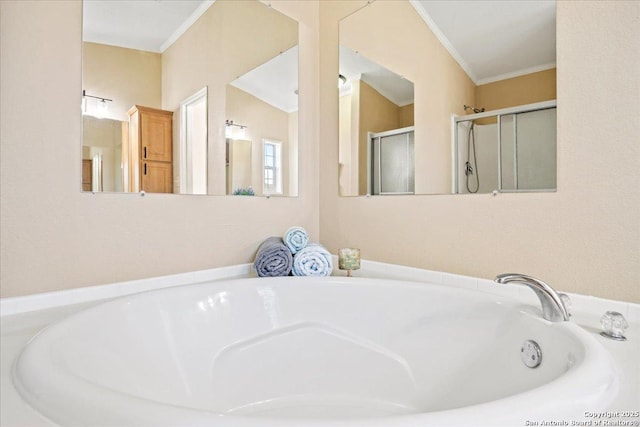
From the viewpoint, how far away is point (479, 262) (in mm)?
1240

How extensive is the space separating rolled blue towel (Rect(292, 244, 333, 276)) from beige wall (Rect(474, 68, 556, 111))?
89 cm

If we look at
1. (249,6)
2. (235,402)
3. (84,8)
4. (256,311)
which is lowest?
(235,402)

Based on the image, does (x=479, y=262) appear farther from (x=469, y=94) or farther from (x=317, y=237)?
(x=317, y=237)

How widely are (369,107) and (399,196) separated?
1.67 feet

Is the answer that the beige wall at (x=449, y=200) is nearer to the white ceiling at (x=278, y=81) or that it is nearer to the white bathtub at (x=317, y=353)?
the white bathtub at (x=317, y=353)

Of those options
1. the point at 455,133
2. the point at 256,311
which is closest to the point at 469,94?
the point at 455,133

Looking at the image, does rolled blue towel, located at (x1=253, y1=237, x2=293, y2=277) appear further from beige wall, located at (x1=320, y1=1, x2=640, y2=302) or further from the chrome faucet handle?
the chrome faucet handle

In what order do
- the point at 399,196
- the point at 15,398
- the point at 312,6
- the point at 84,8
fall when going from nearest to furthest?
the point at 15,398 < the point at 84,8 < the point at 399,196 < the point at 312,6

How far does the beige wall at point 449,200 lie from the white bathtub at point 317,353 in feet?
0.69

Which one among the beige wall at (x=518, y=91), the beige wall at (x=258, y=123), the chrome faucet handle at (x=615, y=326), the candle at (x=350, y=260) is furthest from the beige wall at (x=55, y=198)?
the chrome faucet handle at (x=615, y=326)

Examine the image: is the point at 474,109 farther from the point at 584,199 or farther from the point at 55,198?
the point at 55,198

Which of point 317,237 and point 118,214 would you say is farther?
point 317,237

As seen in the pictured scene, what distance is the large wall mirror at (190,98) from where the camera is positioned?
1.15 m

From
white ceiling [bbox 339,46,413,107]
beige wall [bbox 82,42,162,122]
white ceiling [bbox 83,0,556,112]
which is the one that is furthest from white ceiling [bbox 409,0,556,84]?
beige wall [bbox 82,42,162,122]
